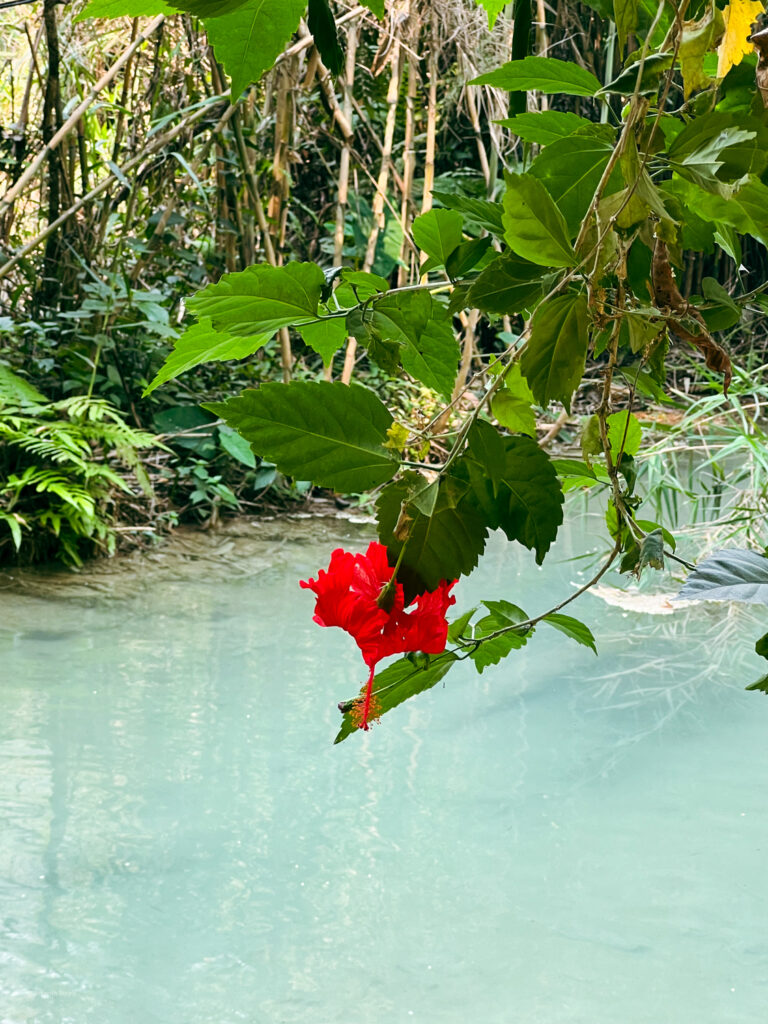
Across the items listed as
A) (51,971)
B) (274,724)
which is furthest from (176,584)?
(51,971)

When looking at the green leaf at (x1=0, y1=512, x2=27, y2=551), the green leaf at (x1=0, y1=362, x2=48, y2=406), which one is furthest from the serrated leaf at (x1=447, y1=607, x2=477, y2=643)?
the green leaf at (x1=0, y1=362, x2=48, y2=406)

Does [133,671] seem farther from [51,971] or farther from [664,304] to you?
[664,304]

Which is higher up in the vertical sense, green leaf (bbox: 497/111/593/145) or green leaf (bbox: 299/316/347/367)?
green leaf (bbox: 497/111/593/145)

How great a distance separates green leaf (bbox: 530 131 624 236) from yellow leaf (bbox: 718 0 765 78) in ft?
0.13

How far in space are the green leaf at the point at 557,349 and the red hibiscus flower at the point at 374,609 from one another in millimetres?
57

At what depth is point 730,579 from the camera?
268 millimetres

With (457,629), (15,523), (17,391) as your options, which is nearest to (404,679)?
(457,629)

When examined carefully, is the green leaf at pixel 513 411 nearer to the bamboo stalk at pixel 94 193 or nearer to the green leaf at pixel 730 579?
the green leaf at pixel 730 579

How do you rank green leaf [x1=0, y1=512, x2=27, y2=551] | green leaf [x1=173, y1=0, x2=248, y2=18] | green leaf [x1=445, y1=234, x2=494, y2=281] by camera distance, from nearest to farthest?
green leaf [x1=173, y1=0, x2=248, y2=18] < green leaf [x1=445, y1=234, x2=494, y2=281] < green leaf [x1=0, y1=512, x2=27, y2=551]

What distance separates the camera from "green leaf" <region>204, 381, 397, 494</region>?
0.27 m

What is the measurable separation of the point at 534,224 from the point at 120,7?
13 cm

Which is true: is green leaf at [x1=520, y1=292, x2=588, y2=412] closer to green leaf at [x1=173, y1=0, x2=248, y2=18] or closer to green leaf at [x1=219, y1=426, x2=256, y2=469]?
green leaf at [x1=173, y1=0, x2=248, y2=18]

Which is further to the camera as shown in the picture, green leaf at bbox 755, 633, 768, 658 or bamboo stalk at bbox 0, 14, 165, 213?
bamboo stalk at bbox 0, 14, 165, 213

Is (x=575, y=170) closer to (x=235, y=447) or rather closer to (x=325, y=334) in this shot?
(x=325, y=334)
